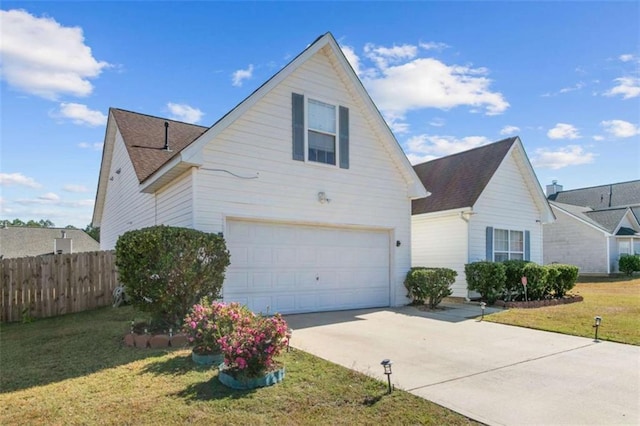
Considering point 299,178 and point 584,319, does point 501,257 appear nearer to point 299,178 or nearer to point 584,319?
point 584,319

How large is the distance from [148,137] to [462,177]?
40.6 ft

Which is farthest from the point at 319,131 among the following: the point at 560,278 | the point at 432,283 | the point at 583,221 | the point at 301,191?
the point at 583,221

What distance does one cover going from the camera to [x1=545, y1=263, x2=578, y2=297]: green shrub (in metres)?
13.8

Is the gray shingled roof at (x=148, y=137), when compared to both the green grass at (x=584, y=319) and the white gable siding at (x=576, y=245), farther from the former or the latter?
the white gable siding at (x=576, y=245)

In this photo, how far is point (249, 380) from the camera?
4.57m

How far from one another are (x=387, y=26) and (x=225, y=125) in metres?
5.72

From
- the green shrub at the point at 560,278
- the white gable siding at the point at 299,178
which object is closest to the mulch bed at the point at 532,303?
the green shrub at the point at 560,278

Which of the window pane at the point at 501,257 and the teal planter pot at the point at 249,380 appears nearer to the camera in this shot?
the teal planter pot at the point at 249,380

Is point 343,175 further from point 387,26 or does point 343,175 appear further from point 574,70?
point 574,70

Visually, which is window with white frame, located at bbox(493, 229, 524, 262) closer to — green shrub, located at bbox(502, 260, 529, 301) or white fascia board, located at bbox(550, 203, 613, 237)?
green shrub, located at bbox(502, 260, 529, 301)

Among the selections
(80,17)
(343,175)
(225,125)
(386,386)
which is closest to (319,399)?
(386,386)

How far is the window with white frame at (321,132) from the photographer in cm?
1078

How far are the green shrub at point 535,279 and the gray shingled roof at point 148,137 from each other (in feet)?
38.4

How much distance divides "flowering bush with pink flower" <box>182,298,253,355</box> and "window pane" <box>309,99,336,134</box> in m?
6.56
